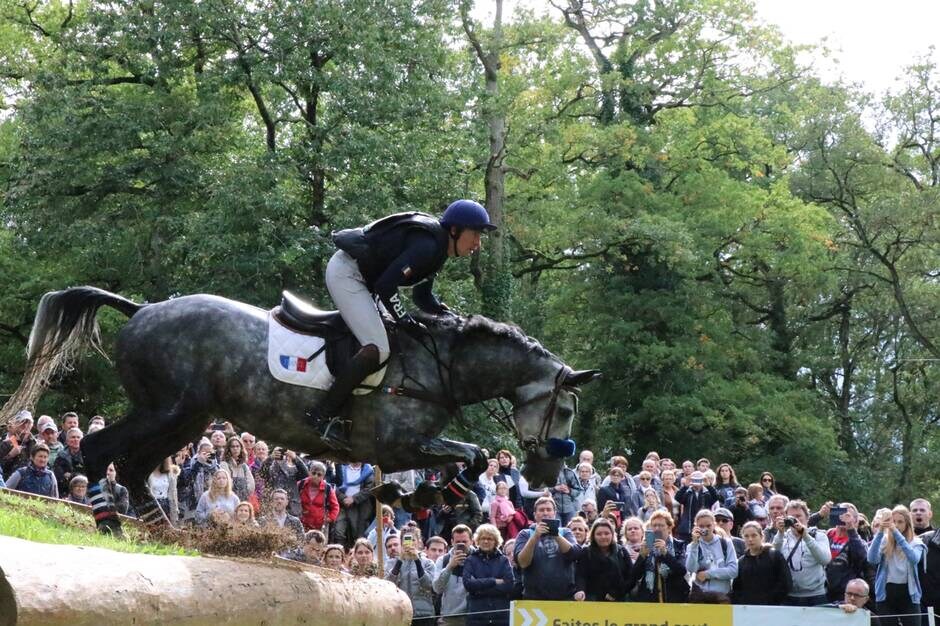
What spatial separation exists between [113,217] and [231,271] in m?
3.90

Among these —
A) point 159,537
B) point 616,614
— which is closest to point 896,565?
point 616,614

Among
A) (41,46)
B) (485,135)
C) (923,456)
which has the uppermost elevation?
(41,46)

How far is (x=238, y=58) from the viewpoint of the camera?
86.5ft

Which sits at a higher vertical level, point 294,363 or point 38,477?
point 294,363

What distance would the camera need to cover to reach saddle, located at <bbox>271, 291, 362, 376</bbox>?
876cm

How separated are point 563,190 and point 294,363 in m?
26.8

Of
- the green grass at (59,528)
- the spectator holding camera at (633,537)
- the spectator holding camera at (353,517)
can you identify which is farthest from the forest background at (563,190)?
the green grass at (59,528)

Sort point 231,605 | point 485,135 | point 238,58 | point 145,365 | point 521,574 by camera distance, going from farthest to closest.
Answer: point 485,135 → point 238,58 → point 521,574 → point 145,365 → point 231,605

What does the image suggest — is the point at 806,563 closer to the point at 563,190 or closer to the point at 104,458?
the point at 104,458

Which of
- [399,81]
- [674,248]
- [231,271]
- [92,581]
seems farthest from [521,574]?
[674,248]

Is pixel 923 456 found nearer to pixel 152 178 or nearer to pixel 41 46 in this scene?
pixel 152 178

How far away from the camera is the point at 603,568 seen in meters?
12.5

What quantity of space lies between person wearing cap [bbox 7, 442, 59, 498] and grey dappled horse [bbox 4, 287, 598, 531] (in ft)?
9.91

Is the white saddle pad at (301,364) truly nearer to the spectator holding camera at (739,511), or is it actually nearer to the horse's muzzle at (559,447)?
the horse's muzzle at (559,447)
